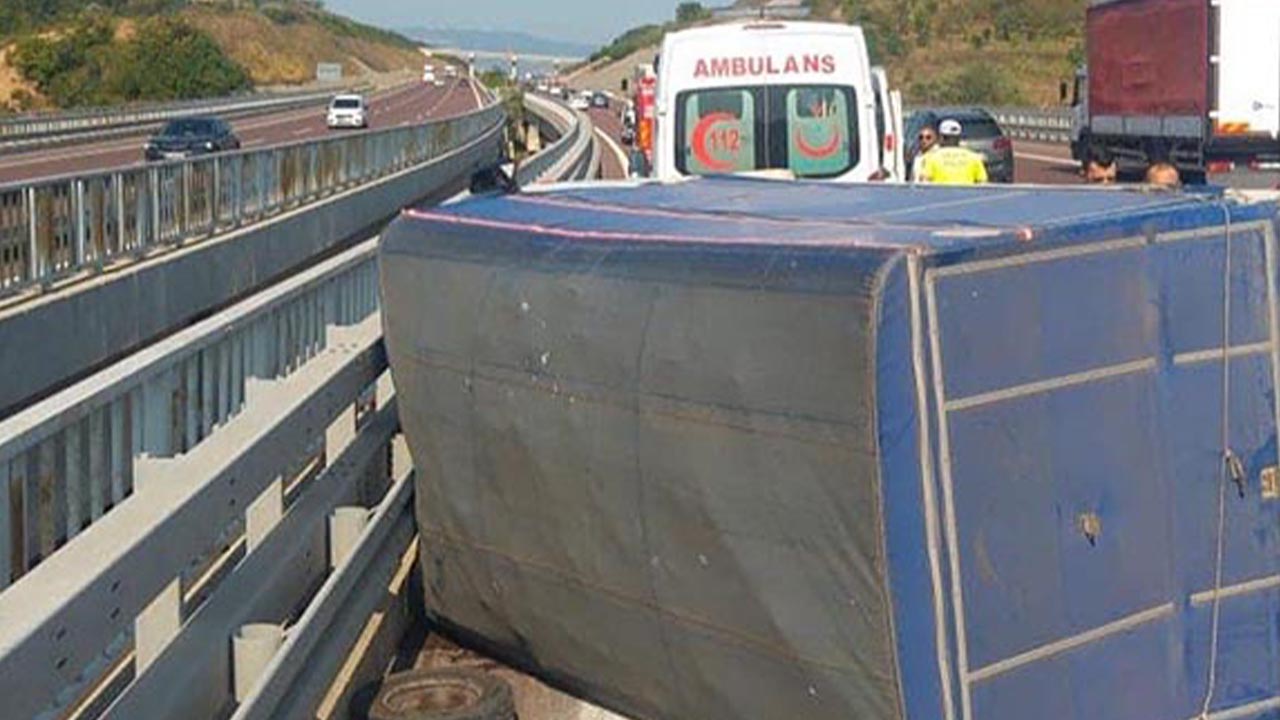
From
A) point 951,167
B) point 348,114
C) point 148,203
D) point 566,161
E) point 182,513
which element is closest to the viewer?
point 182,513

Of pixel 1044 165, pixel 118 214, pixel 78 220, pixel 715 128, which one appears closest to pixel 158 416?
pixel 715 128

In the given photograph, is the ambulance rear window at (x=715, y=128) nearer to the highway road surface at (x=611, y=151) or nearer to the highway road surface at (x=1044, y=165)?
the highway road surface at (x=611, y=151)

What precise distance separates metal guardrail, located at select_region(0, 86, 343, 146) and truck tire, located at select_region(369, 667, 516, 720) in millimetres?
55919

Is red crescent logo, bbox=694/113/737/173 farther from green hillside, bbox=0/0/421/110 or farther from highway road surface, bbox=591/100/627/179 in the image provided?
green hillside, bbox=0/0/421/110

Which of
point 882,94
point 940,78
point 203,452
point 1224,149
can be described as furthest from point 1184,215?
point 940,78

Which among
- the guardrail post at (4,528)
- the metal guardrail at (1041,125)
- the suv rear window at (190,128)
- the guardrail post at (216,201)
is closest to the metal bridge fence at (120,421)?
the guardrail post at (4,528)

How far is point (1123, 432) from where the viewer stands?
19.5 ft

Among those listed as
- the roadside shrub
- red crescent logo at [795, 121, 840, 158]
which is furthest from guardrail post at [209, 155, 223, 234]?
the roadside shrub

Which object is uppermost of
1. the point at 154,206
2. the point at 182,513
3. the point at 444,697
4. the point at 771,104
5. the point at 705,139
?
the point at 771,104

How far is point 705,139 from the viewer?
17.1 meters

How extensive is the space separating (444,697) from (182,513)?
1920mm

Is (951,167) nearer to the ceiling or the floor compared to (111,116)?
nearer to the ceiling

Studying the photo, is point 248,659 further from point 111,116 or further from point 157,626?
point 111,116

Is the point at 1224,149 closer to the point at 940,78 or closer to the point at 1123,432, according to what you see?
the point at 1123,432
